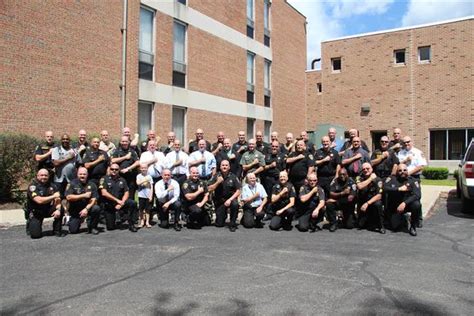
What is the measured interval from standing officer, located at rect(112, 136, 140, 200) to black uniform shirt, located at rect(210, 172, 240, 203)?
1.70 metres

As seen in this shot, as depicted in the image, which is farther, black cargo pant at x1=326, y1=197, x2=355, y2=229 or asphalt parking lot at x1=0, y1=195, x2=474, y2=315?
black cargo pant at x1=326, y1=197, x2=355, y2=229

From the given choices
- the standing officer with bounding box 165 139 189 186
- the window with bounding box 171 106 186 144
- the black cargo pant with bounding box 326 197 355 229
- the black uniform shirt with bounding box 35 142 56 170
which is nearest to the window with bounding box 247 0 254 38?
the window with bounding box 171 106 186 144

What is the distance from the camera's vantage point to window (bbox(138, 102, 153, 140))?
56.1 feet

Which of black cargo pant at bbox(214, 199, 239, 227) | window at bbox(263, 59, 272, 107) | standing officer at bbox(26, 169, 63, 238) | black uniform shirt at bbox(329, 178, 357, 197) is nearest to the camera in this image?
standing officer at bbox(26, 169, 63, 238)

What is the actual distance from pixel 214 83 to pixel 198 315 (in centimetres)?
1729

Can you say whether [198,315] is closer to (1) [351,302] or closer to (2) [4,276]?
(1) [351,302]

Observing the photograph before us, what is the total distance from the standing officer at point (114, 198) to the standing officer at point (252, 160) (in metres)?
2.82

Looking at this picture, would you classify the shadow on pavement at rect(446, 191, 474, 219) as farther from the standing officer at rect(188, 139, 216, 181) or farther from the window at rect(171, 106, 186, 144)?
the window at rect(171, 106, 186, 144)

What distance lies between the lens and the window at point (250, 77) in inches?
926

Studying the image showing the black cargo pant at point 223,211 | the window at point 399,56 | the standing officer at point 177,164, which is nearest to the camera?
the black cargo pant at point 223,211

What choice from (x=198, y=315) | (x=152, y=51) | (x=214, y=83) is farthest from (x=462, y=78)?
(x=198, y=315)

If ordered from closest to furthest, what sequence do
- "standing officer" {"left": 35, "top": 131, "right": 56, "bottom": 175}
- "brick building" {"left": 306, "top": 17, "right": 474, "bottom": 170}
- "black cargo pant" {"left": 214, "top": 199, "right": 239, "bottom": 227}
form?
"standing officer" {"left": 35, "top": 131, "right": 56, "bottom": 175}, "black cargo pant" {"left": 214, "top": 199, "right": 239, "bottom": 227}, "brick building" {"left": 306, "top": 17, "right": 474, "bottom": 170}

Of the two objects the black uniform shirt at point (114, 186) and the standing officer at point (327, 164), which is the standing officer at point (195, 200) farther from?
the standing officer at point (327, 164)

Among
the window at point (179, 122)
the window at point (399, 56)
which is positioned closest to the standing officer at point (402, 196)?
the window at point (179, 122)
